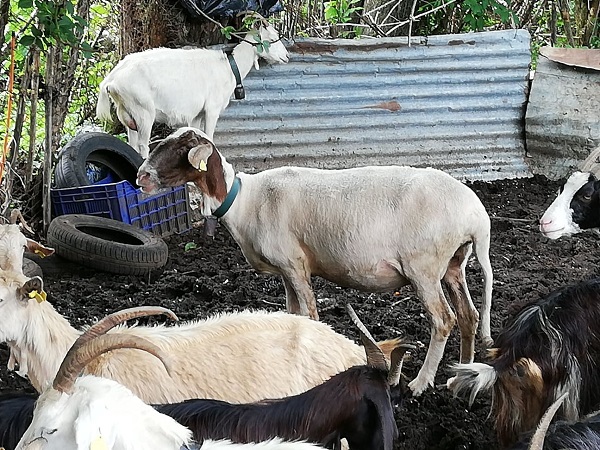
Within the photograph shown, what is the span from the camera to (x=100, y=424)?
7.65 feet

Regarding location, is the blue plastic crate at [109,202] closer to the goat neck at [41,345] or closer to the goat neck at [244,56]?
the goat neck at [244,56]

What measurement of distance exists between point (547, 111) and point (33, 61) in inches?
208

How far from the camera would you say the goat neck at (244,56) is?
8.34 meters

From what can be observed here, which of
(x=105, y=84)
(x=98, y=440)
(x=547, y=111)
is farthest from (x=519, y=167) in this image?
(x=98, y=440)

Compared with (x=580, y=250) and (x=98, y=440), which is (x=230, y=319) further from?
(x=580, y=250)

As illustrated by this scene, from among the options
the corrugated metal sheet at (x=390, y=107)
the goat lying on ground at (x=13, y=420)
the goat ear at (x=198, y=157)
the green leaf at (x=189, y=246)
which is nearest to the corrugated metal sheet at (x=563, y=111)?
the corrugated metal sheet at (x=390, y=107)

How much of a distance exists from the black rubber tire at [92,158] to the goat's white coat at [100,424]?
4757 mm

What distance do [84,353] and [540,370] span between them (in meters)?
1.89

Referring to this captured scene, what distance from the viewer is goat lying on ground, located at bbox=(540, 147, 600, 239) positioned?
5391 mm

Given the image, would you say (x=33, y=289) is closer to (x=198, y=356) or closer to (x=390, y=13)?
(x=198, y=356)

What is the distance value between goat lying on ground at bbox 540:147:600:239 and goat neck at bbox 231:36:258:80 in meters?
3.85

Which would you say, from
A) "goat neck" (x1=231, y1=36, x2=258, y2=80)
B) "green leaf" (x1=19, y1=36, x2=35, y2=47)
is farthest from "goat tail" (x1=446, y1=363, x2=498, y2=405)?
"goat neck" (x1=231, y1=36, x2=258, y2=80)

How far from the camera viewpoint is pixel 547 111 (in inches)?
359

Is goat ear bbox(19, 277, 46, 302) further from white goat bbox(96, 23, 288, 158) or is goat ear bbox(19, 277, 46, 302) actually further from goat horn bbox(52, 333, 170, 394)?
white goat bbox(96, 23, 288, 158)
